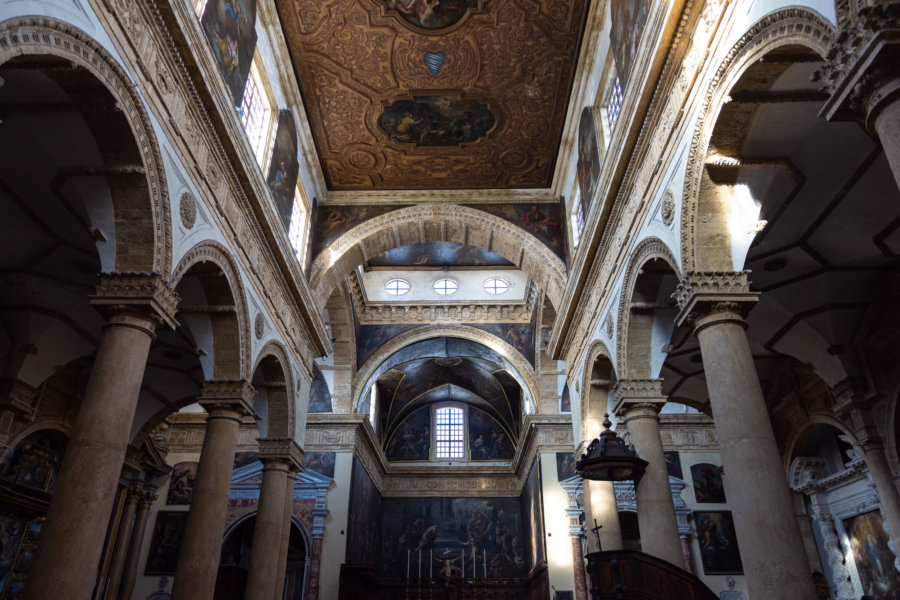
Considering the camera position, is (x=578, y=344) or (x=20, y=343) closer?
(x=20, y=343)

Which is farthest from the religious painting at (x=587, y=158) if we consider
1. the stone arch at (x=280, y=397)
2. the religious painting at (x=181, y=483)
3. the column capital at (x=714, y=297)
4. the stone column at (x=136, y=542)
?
the stone column at (x=136, y=542)

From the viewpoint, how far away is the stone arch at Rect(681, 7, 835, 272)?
5.24 m

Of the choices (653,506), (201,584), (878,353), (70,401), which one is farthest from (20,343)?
(878,353)

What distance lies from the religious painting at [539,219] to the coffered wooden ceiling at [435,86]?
2.05 feet

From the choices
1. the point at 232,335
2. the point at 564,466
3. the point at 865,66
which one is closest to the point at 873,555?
the point at 564,466

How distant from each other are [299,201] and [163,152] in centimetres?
791

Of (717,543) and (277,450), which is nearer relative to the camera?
(277,450)

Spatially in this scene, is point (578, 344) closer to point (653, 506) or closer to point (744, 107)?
point (653, 506)

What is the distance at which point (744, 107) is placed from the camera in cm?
699

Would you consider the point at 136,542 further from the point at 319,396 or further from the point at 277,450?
the point at 277,450

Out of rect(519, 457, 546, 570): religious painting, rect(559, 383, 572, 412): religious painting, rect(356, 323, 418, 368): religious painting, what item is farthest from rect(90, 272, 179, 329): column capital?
rect(559, 383, 572, 412): religious painting

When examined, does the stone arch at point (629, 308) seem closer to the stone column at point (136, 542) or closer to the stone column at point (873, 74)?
the stone column at point (873, 74)

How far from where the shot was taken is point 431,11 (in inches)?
503

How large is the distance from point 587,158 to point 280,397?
8451 mm
